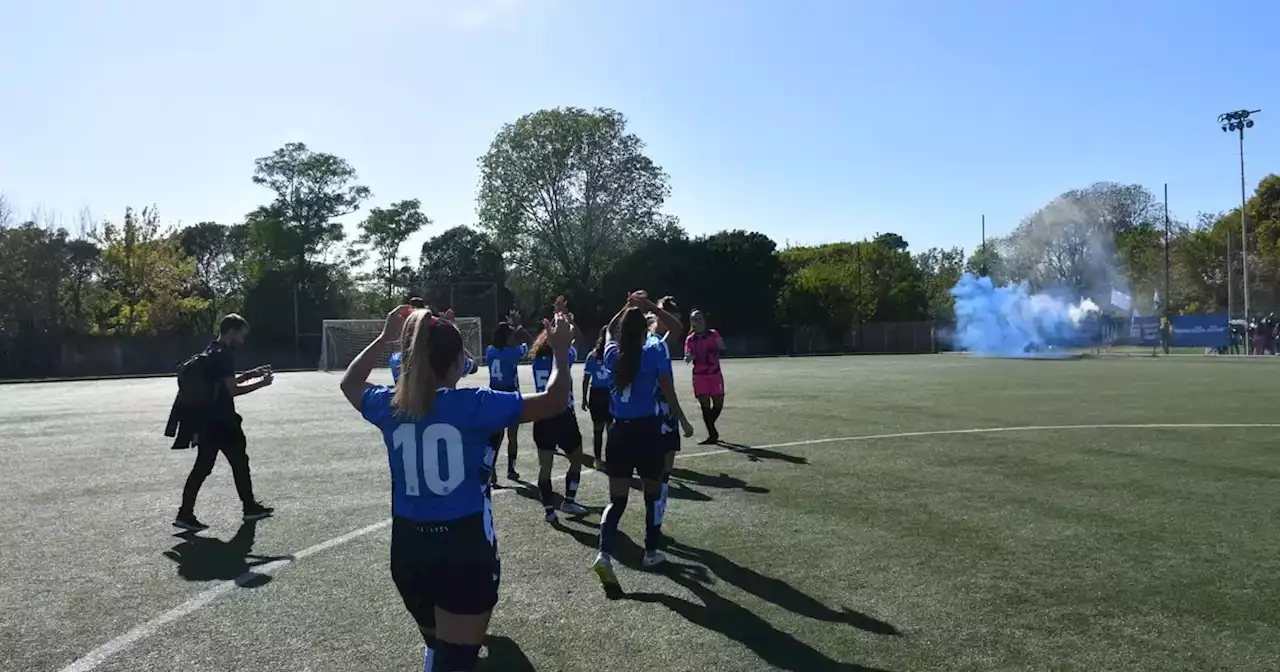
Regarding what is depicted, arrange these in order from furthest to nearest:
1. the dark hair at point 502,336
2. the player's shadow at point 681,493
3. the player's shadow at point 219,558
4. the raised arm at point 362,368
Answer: the dark hair at point 502,336
the player's shadow at point 681,493
the player's shadow at point 219,558
the raised arm at point 362,368

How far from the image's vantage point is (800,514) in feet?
28.6

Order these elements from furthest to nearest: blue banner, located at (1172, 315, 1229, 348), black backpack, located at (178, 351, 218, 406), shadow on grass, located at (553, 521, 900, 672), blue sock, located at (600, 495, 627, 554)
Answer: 1. blue banner, located at (1172, 315, 1229, 348)
2. black backpack, located at (178, 351, 218, 406)
3. blue sock, located at (600, 495, 627, 554)
4. shadow on grass, located at (553, 521, 900, 672)

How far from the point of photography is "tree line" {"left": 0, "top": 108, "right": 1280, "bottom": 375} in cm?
5956

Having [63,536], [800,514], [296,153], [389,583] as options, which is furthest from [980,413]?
[296,153]

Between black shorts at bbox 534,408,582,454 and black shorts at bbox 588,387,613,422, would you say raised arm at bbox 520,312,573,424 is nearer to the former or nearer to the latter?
black shorts at bbox 534,408,582,454

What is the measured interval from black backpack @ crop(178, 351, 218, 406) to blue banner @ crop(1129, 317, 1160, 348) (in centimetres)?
5519

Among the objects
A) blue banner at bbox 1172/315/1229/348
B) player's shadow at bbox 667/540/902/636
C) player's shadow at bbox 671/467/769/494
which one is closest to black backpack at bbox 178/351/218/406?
player's shadow at bbox 667/540/902/636

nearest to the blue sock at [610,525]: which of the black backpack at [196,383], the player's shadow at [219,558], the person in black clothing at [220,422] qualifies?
the player's shadow at [219,558]

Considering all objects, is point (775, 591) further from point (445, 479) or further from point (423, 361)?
point (423, 361)

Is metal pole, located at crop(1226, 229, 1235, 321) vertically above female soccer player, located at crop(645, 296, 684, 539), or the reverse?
metal pole, located at crop(1226, 229, 1235, 321)

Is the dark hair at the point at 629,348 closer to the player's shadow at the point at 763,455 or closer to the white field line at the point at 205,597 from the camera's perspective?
the white field line at the point at 205,597

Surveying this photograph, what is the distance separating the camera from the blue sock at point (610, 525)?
6418mm

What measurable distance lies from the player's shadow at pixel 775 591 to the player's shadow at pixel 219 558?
10.6ft

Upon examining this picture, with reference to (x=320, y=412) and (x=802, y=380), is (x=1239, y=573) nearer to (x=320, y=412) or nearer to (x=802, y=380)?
(x=320, y=412)
